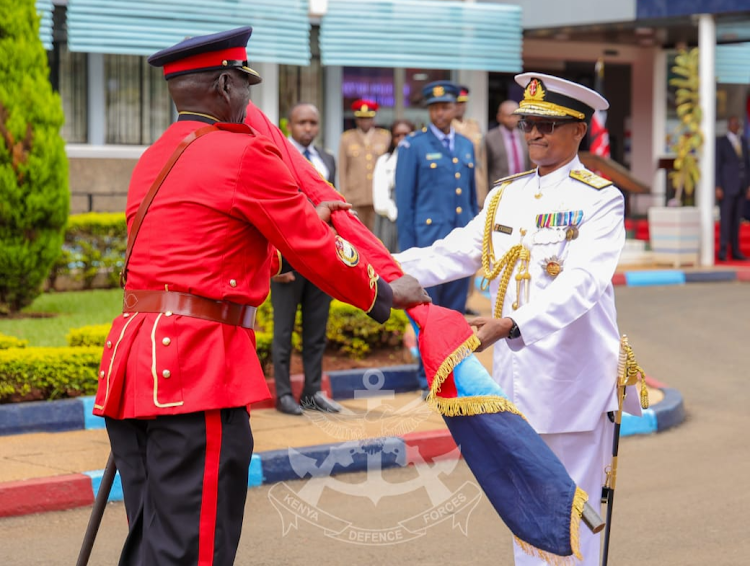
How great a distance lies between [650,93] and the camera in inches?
862

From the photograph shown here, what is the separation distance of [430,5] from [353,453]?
1107 cm

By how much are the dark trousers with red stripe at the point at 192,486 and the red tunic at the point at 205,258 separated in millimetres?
71

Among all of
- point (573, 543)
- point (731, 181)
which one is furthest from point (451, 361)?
point (731, 181)

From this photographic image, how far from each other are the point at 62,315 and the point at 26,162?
142 centimetres

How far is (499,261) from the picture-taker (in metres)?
4.31

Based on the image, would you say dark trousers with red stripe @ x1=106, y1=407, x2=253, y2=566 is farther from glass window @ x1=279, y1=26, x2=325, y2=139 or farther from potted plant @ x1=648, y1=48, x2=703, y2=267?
potted plant @ x1=648, y1=48, x2=703, y2=267

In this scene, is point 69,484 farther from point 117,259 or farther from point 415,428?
point 117,259

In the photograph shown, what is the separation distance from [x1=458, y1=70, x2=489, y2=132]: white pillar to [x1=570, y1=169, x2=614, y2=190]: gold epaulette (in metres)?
13.8

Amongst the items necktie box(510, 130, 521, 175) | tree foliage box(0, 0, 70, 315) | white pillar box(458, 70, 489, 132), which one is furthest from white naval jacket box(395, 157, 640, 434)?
white pillar box(458, 70, 489, 132)

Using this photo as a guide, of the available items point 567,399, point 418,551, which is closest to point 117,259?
point 418,551

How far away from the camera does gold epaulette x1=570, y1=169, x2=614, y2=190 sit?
418cm

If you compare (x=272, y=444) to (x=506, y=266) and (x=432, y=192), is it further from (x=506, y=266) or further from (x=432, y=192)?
(x=506, y=266)

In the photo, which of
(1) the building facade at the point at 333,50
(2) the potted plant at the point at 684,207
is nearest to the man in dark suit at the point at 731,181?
(2) the potted plant at the point at 684,207

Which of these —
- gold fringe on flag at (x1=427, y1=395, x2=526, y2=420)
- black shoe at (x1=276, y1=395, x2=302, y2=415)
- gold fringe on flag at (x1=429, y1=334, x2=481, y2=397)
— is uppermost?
gold fringe on flag at (x1=429, y1=334, x2=481, y2=397)
